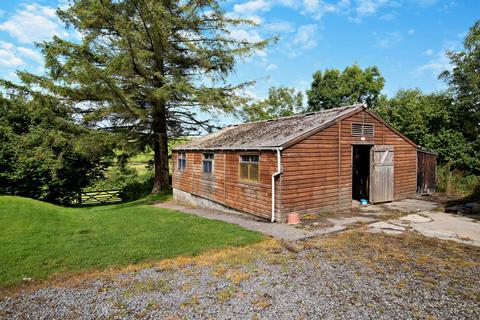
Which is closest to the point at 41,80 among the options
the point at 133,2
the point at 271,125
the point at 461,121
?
the point at 133,2

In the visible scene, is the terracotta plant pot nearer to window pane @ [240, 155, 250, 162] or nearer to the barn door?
window pane @ [240, 155, 250, 162]

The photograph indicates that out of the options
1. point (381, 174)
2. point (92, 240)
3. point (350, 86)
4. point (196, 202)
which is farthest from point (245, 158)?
point (350, 86)

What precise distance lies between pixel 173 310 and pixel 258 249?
325 cm

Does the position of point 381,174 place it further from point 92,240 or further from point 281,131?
point 92,240

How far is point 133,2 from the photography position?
49.4 feet

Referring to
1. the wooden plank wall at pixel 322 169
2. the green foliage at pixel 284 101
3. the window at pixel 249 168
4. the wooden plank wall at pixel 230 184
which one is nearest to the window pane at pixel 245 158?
the window at pixel 249 168

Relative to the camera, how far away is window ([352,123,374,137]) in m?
12.0

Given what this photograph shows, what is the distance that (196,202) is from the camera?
15719mm

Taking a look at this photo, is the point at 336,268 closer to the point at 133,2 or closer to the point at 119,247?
the point at 119,247

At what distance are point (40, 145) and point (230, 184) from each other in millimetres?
12771

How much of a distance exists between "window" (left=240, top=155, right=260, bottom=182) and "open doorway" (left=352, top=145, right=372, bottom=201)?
5.76 m

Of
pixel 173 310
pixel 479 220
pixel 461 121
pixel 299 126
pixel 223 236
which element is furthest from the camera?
pixel 461 121

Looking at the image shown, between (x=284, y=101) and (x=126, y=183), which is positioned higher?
(x=284, y=101)

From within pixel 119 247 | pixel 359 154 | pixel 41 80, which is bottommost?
pixel 119 247
